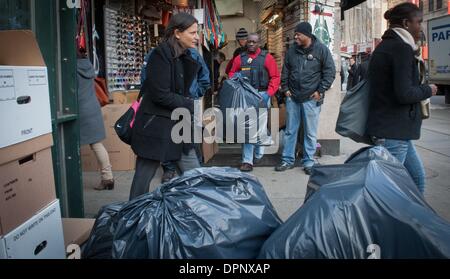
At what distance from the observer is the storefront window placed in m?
3.01

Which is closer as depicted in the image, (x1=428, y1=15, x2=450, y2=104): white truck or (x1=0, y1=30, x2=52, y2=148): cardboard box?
(x1=0, y1=30, x2=52, y2=148): cardboard box

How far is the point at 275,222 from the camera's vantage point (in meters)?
2.26

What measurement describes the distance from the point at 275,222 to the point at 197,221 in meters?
0.40

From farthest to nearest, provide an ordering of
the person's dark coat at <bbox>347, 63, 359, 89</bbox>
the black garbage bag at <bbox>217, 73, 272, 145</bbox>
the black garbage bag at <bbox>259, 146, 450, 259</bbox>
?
the person's dark coat at <bbox>347, 63, 359, 89</bbox>, the black garbage bag at <bbox>217, 73, 272, 145</bbox>, the black garbage bag at <bbox>259, 146, 450, 259</bbox>

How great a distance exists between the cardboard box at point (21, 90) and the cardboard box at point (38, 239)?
0.40 m

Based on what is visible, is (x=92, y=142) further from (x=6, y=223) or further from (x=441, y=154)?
(x=441, y=154)

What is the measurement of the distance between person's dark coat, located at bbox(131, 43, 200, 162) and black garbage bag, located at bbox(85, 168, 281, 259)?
3.69ft

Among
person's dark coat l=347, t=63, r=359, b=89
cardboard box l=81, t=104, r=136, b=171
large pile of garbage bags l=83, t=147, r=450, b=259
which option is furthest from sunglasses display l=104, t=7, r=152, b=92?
person's dark coat l=347, t=63, r=359, b=89

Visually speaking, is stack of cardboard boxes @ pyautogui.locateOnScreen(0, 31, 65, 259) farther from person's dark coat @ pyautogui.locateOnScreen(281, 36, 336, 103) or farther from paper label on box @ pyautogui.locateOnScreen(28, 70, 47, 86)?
person's dark coat @ pyautogui.locateOnScreen(281, 36, 336, 103)

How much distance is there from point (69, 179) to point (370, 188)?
2.58 meters

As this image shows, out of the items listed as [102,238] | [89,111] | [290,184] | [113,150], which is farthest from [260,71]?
[102,238]

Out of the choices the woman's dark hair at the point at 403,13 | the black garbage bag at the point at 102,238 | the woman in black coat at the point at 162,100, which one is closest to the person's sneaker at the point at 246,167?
the woman in black coat at the point at 162,100

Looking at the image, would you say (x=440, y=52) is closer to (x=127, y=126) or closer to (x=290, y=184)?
(x=290, y=184)

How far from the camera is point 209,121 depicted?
21.1 feet
